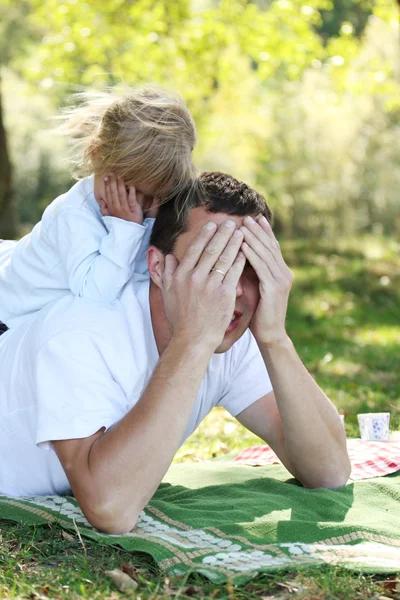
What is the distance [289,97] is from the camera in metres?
22.4

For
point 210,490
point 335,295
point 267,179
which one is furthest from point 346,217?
point 210,490

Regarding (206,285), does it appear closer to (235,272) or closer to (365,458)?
(235,272)

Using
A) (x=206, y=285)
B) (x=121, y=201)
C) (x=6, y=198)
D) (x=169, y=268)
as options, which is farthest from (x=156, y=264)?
(x=6, y=198)

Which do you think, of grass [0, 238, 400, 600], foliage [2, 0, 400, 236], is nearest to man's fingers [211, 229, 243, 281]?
grass [0, 238, 400, 600]

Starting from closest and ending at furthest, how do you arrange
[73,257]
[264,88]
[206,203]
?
[206,203] → [73,257] → [264,88]

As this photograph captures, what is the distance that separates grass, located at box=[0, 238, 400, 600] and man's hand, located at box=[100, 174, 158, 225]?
1.31m

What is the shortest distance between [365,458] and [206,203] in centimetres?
163

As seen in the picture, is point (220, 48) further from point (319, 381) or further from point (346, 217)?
point (319, 381)

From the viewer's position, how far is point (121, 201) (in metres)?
3.43

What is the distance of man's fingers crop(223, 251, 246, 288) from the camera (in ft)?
9.55

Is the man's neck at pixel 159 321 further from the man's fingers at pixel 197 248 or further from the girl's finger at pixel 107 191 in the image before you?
the girl's finger at pixel 107 191

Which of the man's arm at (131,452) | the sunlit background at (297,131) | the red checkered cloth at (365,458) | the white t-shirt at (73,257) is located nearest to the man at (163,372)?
the man's arm at (131,452)

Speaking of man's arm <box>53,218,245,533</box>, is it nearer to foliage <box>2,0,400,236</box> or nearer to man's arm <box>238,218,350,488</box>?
man's arm <box>238,218,350,488</box>

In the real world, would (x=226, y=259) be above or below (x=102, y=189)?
below
